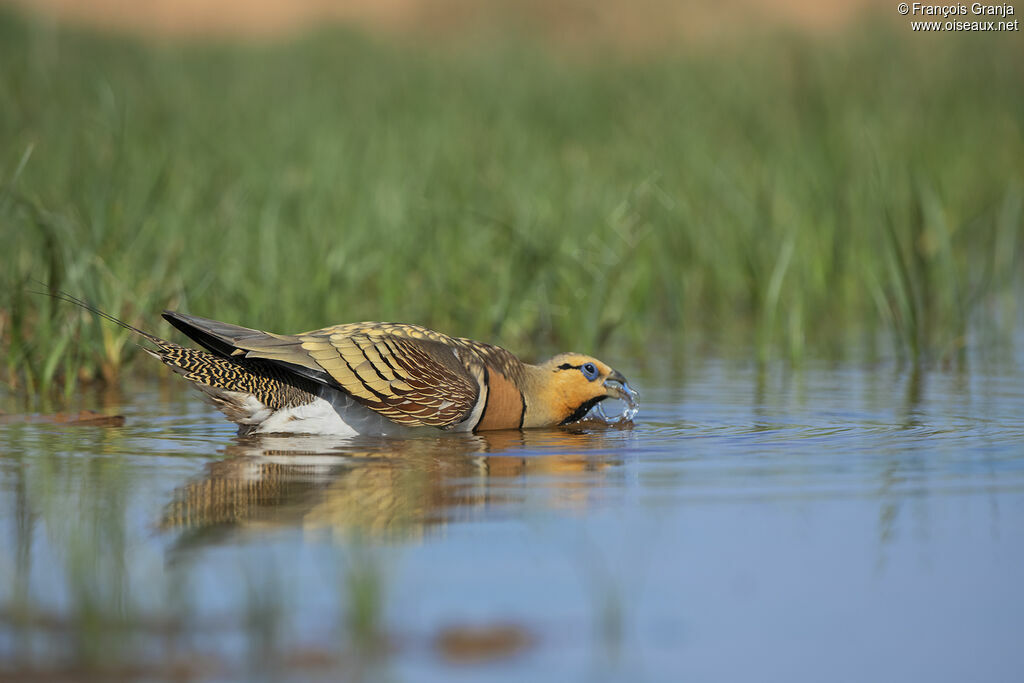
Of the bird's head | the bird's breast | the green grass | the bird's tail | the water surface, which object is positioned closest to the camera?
the water surface

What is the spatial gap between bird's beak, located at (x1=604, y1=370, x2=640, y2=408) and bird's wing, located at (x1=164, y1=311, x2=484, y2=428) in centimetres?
70

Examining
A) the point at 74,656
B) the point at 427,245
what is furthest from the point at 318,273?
the point at 74,656

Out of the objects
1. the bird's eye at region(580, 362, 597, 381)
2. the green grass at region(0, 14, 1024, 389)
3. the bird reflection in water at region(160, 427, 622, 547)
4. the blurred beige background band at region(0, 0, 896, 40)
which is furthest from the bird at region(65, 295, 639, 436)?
the blurred beige background band at region(0, 0, 896, 40)

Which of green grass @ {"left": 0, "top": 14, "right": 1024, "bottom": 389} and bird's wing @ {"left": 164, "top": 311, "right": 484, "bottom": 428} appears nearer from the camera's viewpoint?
bird's wing @ {"left": 164, "top": 311, "right": 484, "bottom": 428}

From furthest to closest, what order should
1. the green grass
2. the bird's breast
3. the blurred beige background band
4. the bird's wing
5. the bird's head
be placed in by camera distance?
the blurred beige background band, the green grass, the bird's head, the bird's breast, the bird's wing

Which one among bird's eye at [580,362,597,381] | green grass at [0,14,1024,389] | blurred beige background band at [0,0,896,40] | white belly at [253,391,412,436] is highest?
blurred beige background band at [0,0,896,40]

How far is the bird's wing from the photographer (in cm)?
662

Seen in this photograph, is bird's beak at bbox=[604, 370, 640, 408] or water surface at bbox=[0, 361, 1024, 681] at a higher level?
bird's beak at bbox=[604, 370, 640, 408]

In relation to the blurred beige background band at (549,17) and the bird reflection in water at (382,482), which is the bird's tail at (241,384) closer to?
the bird reflection in water at (382,482)

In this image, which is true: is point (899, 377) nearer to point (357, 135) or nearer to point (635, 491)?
point (635, 491)

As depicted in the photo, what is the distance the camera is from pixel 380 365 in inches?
269

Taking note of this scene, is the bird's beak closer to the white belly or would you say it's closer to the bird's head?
the bird's head

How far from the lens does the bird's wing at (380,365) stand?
261 inches

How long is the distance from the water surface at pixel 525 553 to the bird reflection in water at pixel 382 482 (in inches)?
0.8
